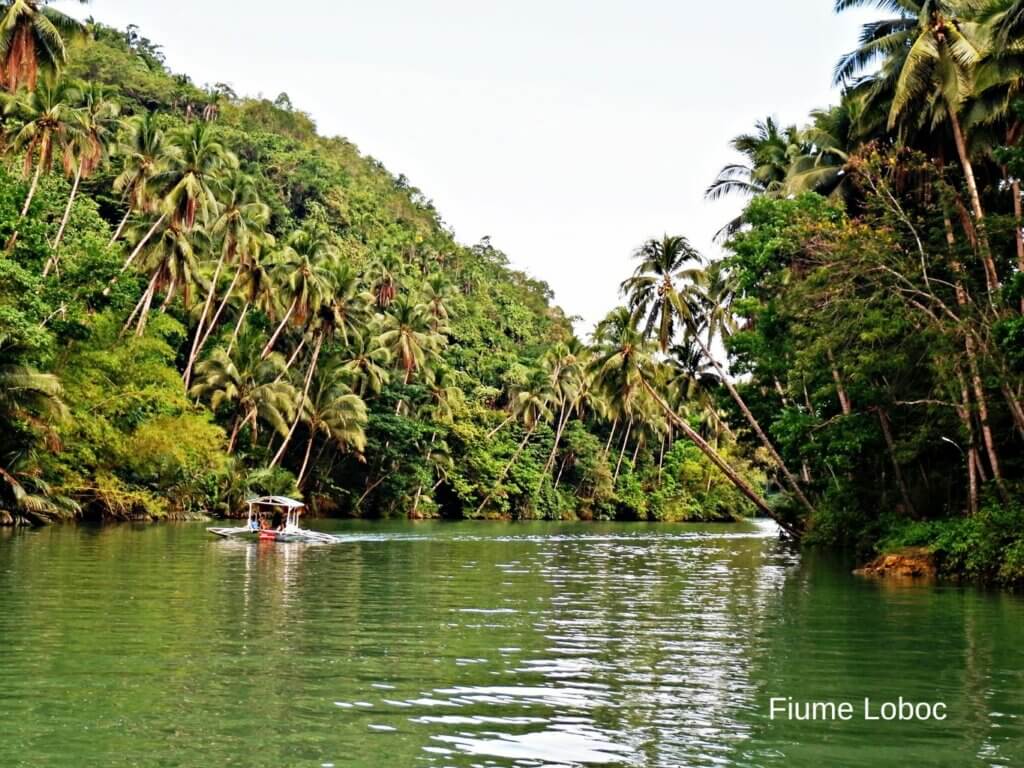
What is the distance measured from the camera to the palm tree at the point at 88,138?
1939 inches

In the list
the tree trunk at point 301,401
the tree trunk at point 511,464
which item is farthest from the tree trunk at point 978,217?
the tree trunk at point 511,464

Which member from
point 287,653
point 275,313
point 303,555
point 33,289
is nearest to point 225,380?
point 275,313

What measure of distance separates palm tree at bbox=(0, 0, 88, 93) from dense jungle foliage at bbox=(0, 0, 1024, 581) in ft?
0.50

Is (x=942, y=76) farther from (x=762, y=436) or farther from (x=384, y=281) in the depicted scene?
(x=384, y=281)

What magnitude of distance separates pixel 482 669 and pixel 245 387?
2019 inches

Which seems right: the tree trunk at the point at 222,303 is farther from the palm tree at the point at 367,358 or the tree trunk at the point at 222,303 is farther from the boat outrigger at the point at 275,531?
the boat outrigger at the point at 275,531

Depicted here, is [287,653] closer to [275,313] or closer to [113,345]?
[113,345]

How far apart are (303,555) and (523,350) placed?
242 feet

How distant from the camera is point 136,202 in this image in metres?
60.1

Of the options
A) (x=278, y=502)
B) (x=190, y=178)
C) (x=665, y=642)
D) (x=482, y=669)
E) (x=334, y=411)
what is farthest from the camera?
(x=334, y=411)

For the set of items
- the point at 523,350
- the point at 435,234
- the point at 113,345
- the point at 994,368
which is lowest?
the point at 994,368

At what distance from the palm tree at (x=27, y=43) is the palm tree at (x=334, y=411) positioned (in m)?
28.4

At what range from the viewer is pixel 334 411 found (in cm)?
6688

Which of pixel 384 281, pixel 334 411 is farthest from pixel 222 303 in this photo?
pixel 384 281
